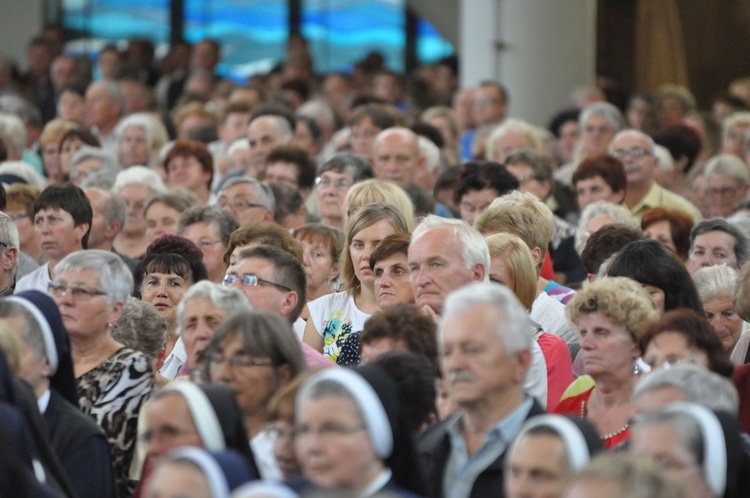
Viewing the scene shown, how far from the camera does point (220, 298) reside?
6.41 m

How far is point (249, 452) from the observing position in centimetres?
521

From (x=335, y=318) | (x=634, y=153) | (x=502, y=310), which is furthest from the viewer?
(x=634, y=153)

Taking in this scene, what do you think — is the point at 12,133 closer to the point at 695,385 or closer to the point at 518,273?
the point at 518,273

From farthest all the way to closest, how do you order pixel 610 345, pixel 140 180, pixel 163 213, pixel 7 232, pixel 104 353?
1. pixel 140 180
2. pixel 163 213
3. pixel 7 232
4. pixel 104 353
5. pixel 610 345

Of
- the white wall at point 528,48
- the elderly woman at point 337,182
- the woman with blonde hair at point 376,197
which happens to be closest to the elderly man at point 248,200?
the elderly woman at point 337,182

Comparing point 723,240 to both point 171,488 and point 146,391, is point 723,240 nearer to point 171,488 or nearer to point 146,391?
point 146,391

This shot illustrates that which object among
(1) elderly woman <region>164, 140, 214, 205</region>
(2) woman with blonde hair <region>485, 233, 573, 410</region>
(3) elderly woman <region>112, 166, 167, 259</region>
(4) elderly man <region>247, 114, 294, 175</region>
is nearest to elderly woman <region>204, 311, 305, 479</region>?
(2) woman with blonde hair <region>485, 233, 573, 410</region>

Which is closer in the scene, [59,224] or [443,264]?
[443,264]

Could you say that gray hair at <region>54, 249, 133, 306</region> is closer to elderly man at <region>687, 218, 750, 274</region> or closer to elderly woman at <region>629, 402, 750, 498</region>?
elderly woman at <region>629, 402, 750, 498</region>

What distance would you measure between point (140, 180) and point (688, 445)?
6766mm

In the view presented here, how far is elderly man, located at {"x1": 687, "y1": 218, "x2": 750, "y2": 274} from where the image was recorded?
8.85 m

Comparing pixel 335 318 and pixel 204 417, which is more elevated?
pixel 204 417

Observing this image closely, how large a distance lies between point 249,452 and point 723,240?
14.5 feet

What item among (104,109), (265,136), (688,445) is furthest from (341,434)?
(104,109)
